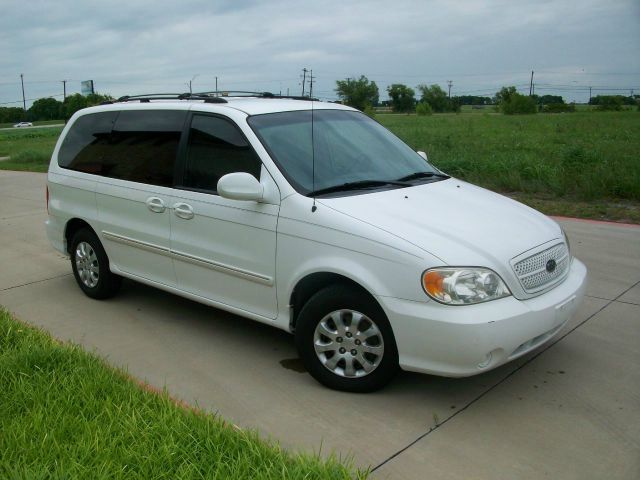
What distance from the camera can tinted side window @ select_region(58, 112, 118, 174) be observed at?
563 centimetres

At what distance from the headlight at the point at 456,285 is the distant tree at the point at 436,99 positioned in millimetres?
102211

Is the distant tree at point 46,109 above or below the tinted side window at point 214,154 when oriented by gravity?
above

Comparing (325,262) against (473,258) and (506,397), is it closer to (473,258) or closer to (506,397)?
(473,258)

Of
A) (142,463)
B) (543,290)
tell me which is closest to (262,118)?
(543,290)

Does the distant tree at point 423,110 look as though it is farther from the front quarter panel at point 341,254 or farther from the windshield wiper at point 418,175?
the front quarter panel at point 341,254

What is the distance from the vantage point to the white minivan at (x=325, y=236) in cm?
350

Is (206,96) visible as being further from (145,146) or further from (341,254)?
(341,254)

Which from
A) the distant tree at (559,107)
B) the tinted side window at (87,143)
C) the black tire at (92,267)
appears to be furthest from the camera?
the distant tree at (559,107)

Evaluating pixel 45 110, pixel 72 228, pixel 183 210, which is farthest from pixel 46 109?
pixel 183 210

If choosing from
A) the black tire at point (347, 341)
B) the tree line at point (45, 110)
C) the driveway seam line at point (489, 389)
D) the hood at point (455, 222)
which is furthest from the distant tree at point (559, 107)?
the black tire at point (347, 341)

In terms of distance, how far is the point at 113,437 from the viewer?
3.18m

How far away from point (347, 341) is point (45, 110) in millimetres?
96762

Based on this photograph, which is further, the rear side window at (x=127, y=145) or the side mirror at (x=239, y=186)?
the rear side window at (x=127, y=145)

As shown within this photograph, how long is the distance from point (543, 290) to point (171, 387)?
2.37 meters
